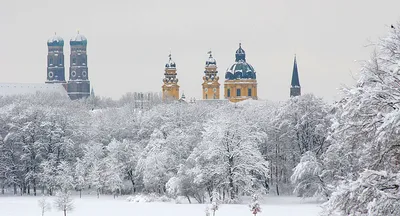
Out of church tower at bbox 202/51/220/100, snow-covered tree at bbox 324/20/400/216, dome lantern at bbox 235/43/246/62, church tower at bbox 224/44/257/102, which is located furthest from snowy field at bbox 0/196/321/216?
church tower at bbox 202/51/220/100

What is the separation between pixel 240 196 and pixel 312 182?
634 cm

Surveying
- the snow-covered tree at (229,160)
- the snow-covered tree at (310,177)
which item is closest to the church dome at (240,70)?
the snow-covered tree at (229,160)

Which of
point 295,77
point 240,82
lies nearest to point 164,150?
point 295,77

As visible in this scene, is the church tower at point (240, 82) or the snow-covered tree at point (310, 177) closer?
the snow-covered tree at point (310, 177)

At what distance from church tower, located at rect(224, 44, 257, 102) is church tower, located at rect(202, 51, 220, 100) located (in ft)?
21.2

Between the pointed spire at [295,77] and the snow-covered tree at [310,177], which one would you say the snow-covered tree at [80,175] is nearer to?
the snow-covered tree at [310,177]

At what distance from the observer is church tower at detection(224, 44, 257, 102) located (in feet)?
617

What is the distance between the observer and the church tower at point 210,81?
643 feet

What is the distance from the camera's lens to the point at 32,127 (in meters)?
75.2

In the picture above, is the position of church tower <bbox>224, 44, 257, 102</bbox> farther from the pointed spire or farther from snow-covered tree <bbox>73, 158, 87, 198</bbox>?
snow-covered tree <bbox>73, 158, 87, 198</bbox>

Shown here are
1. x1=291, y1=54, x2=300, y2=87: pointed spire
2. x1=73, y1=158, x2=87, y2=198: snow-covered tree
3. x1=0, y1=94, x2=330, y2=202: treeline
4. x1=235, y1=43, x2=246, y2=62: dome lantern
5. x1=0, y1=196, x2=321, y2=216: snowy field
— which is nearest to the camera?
x1=0, y1=196, x2=321, y2=216: snowy field

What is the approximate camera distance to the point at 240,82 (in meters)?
188

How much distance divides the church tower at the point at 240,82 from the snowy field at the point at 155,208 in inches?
4842

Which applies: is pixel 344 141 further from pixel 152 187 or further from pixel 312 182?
pixel 152 187
